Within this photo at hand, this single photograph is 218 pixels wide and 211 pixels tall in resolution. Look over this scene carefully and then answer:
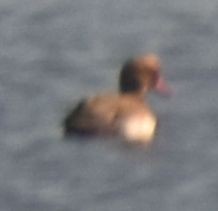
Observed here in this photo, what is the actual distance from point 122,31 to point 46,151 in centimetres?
302

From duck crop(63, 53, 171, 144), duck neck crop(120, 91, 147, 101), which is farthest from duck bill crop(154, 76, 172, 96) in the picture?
duck neck crop(120, 91, 147, 101)

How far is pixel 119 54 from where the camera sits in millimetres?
18938

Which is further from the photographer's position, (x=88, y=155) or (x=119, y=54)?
(x=119, y=54)

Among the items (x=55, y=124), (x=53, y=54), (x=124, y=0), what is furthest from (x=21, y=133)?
(x=124, y=0)

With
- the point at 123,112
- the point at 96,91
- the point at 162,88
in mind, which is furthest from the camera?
the point at 162,88

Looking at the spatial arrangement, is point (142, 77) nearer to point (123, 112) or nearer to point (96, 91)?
point (96, 91)

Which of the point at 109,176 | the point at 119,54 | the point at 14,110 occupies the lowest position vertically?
the point at 109,176

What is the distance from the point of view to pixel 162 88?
59.6 ft

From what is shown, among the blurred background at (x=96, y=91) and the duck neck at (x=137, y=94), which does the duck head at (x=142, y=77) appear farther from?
the blurred background at (x=96, y=91)

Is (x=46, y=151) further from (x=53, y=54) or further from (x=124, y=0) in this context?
(x=124, y=0)

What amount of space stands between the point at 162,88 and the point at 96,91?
2.41ft

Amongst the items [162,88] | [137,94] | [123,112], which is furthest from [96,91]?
[123,112]

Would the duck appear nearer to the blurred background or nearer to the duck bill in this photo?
the duck bill

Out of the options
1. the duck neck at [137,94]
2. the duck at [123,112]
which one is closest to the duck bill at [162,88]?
the duck at [123,112]
